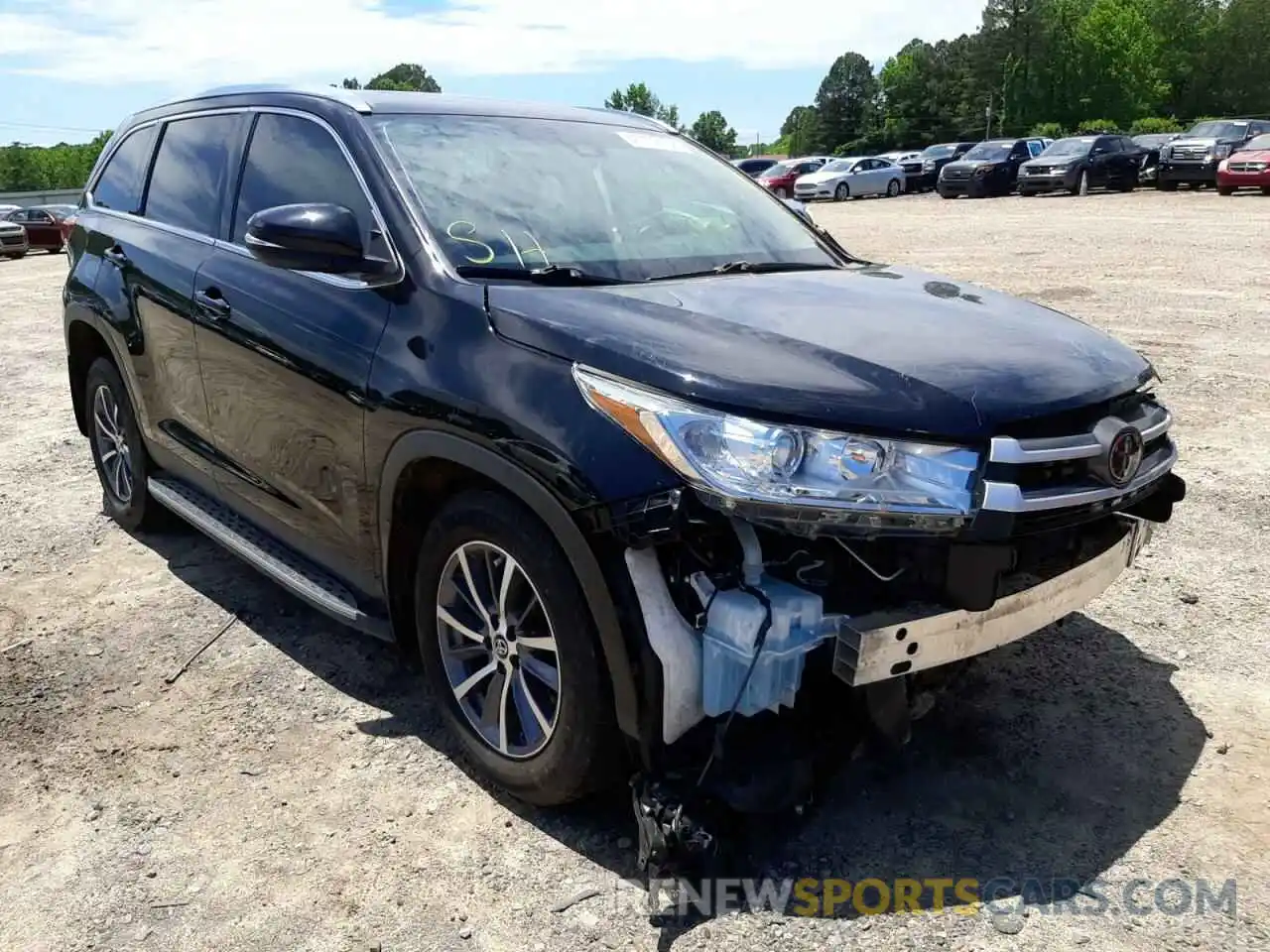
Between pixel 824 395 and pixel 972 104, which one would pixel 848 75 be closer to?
pixel 972 104

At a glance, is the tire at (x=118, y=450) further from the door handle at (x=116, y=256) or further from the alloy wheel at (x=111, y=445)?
the door handle at (x=116, y=256)

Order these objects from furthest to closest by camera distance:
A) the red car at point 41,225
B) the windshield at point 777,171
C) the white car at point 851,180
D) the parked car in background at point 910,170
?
the parked car in background at point 910,170, the windshield at point 777,171, the white car at point 851,180, the red car at point 41,225

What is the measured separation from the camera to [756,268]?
3445mm

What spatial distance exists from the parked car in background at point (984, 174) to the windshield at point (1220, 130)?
13.7 ft

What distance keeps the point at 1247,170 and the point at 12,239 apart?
29883 mm

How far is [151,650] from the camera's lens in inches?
154

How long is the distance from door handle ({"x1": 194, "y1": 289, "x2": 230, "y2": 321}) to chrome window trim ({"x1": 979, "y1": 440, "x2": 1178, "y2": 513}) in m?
2.68

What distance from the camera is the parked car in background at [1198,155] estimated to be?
2664 cm

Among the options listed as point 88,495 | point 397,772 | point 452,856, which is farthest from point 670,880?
point 88,495

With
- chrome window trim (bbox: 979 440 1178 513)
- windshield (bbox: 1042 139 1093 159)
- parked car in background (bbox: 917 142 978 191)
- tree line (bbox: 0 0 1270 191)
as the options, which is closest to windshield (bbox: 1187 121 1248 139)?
windshield (bbox: 1042 139 1093 159)

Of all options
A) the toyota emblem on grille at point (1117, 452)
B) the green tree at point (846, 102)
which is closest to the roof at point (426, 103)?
the toyota emblem on grille at point (1117, 452)

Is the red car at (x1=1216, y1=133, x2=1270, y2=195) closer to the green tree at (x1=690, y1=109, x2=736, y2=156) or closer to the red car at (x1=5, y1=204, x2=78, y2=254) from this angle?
the red car at (x1=5, y1=204, x2=78, y2=254)

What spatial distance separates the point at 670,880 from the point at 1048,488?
1.29m

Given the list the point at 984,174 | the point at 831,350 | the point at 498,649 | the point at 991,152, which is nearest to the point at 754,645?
the point at 831,350
